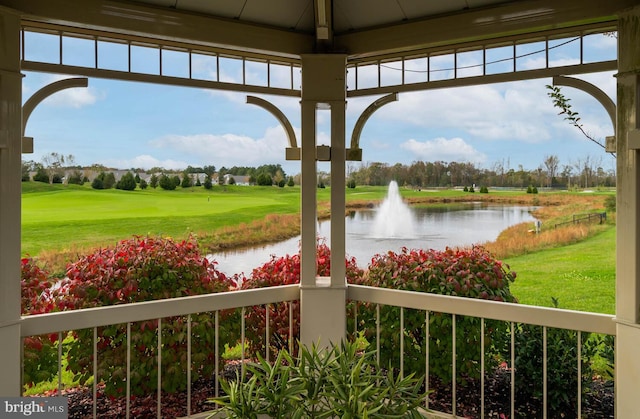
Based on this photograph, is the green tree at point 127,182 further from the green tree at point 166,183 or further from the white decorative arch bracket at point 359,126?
the white decorative arch bracket at point 359,126

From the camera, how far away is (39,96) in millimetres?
2896

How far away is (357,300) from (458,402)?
3.59 ft

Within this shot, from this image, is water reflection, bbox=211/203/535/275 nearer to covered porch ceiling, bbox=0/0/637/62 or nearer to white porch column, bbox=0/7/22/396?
covered porch ceiling, bbox=0/0/637/62

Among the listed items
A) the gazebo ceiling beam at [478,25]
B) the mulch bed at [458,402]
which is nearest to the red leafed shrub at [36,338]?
the mulch bed at [458,402]

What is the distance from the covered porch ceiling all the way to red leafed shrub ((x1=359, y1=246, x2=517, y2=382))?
1.63m

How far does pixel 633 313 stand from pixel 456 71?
1847 millimetres

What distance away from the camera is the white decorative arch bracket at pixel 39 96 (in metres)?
2.83

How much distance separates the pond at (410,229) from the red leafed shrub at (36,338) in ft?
4.59

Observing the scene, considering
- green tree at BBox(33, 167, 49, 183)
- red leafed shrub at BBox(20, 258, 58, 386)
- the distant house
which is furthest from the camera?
the distant house

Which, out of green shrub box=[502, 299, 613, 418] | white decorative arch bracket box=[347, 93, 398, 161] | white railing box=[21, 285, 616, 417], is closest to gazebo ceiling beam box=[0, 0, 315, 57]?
white decorative arch bracket box=[347, 93, 398, 161]

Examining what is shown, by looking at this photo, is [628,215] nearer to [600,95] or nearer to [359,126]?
[600,95]

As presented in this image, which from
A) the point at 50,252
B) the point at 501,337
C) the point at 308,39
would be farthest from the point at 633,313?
the point at 50,252

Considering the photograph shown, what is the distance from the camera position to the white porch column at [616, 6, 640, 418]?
267 centimetres

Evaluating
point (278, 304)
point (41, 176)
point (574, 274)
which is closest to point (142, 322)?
point (278, 304)
